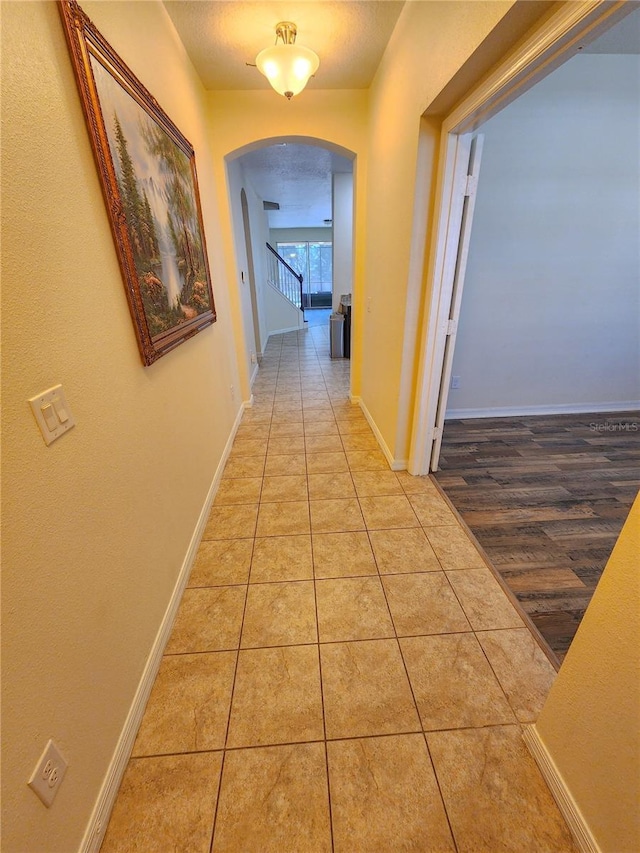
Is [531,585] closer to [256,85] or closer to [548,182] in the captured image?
[548,182]

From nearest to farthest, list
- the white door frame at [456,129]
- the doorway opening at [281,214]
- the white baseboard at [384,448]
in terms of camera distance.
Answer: the white door frame at [456,129] → the white baseboard at [384,448] → the doorway opening at [281,214]

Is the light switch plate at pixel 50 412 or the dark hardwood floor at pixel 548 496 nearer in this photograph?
the light switch plate at pixel 50 412

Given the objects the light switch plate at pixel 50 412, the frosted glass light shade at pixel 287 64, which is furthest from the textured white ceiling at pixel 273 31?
the light switch plate at pixel 50 412

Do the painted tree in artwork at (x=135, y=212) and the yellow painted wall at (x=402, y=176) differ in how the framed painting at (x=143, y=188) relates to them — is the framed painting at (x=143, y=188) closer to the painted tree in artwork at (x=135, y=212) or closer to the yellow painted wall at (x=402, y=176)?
the painted tree in artwork at (x=135, y=212)

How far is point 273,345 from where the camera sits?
21.8ft

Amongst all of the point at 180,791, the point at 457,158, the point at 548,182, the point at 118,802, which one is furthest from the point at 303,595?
the point at 548,182

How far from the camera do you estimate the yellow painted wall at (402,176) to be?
1400 millimetres

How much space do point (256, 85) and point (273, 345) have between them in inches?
165

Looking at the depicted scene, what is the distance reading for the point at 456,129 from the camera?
1647mm

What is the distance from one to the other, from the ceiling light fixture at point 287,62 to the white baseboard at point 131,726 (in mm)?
2543

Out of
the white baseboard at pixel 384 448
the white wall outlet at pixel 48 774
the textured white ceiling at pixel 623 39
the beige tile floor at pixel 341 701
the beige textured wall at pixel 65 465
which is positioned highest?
the textured white ceiling at pixel 623 39

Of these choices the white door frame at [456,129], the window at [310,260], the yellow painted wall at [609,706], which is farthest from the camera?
the window at [310,260]

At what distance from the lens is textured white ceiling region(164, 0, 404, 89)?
1.83m

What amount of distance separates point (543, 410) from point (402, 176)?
2540 mm
